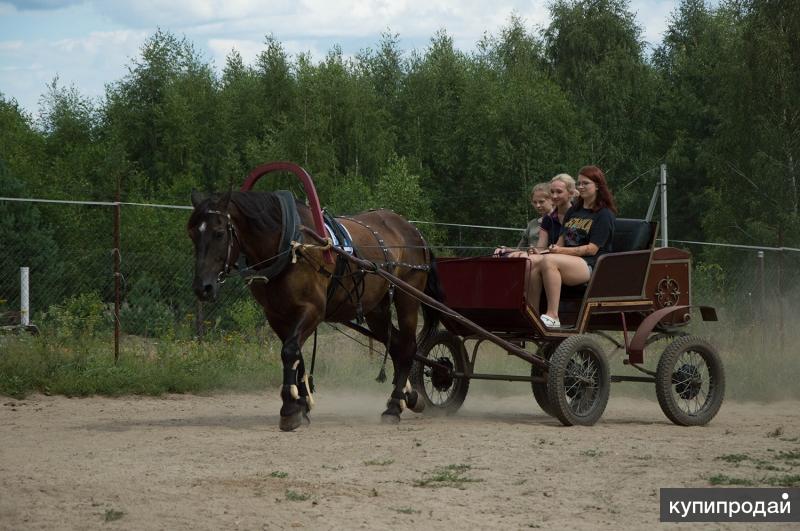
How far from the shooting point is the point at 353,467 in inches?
271

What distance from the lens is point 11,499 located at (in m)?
5.80

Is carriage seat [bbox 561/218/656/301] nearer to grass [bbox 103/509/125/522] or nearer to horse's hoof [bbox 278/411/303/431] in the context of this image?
horse's hoof [bbox 278/411/303/431]

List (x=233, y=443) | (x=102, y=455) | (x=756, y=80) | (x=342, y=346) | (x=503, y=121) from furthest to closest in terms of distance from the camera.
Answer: (x=503, y=121)
(x=756, y=80)
(x=342, y=346)
(x=233, y=443)
(x=102, y=455)

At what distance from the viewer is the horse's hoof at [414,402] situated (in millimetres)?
9961

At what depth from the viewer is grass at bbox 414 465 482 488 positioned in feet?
20.4

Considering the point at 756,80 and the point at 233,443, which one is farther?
the point at 756,80

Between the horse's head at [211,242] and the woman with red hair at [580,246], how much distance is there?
2.40 metres

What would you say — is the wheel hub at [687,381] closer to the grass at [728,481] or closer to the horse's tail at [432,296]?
the horse's tail at [432,296]

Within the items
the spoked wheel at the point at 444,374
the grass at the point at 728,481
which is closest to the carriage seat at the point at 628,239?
the spoked wheel at the point at 444,374

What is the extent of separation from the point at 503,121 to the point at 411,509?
42.6 m

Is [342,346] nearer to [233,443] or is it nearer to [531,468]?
[233,443]

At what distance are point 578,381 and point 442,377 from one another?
1.53m

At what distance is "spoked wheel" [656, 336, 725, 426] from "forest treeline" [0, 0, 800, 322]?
1186 inches

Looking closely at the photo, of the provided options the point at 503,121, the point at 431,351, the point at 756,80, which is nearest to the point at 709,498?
the point at 431,351
